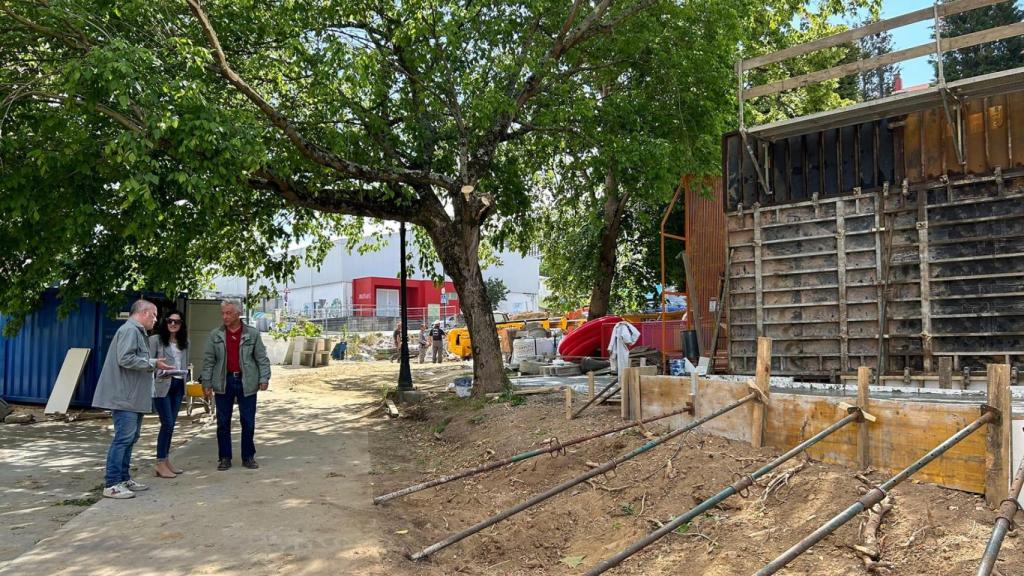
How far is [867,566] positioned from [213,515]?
194 inches

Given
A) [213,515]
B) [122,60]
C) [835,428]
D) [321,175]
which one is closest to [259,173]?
[321,175]

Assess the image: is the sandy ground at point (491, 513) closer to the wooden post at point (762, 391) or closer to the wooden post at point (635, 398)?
the wooden post at point (762, 391)

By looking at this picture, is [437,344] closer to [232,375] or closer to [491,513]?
[232,375]

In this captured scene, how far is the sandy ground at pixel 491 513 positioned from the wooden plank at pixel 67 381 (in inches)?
117

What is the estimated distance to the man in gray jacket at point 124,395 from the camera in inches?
260

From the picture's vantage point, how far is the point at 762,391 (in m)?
6.32

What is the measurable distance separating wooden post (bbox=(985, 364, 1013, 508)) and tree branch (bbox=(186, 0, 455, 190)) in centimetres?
867

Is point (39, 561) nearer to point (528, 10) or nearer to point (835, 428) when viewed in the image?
point (835, 428)

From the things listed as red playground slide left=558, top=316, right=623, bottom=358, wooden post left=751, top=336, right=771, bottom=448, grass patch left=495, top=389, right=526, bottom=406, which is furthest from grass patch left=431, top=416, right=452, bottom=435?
red playground slide left=558, top=316, right=623, bottom=358

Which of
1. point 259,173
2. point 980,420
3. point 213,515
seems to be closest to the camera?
point 980,420

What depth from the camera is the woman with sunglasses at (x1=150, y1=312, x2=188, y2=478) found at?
7477 mm

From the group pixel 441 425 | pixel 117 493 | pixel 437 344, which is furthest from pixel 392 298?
pixel 117 493

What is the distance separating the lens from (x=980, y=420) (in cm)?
469

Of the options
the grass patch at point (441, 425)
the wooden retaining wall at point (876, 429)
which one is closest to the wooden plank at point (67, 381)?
the grass patch at point (441, 425)
